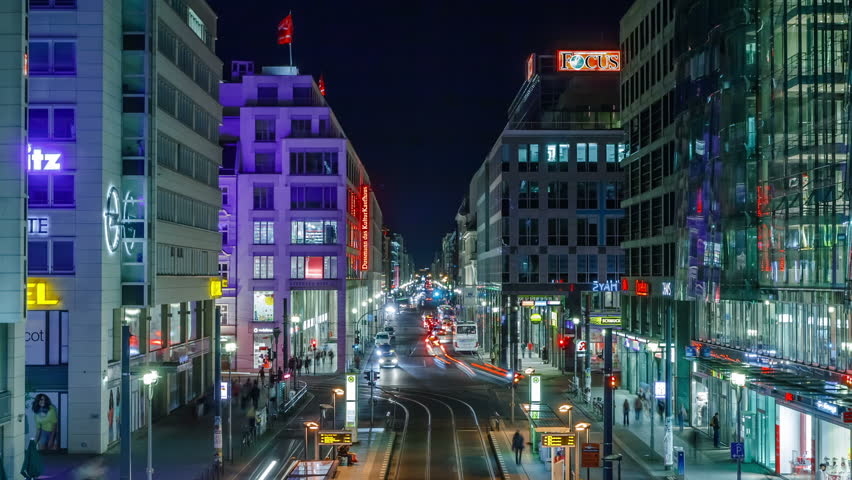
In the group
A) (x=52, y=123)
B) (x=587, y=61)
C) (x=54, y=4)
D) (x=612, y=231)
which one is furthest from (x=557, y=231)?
(x=54, y=4)

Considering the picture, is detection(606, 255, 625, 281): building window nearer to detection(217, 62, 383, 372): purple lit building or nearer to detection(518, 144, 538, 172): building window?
detection(518, 144, 538, 172): building window

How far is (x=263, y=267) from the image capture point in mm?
84250

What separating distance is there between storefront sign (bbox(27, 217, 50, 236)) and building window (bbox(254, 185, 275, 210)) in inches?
1552

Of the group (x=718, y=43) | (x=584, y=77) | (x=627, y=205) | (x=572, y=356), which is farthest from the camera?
(x=584, y=77)

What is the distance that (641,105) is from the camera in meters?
62.7

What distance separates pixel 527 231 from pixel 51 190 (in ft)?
162

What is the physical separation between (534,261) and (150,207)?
146ft

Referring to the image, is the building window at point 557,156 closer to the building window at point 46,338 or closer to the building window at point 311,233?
the building window at point 311,233

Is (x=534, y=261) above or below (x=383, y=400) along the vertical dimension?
above

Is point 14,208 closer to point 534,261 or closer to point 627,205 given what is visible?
point 627,205

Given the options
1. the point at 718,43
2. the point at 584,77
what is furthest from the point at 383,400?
the point at 584,77

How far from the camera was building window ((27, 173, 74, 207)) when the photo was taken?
4484 cm

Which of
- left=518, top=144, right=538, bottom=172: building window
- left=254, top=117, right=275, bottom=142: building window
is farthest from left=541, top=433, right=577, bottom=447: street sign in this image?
left=254, top=117, right=275, bottom=142: building window

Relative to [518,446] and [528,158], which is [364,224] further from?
[518,446]
